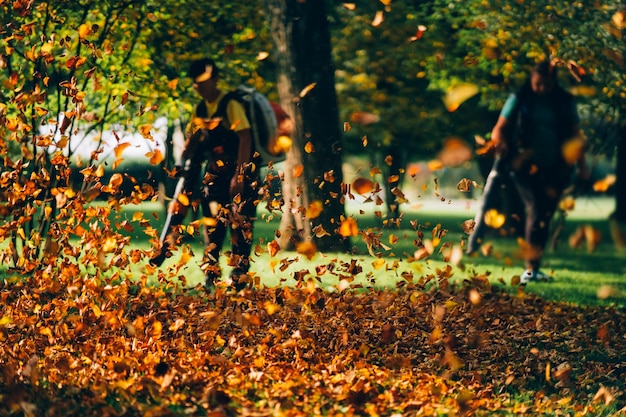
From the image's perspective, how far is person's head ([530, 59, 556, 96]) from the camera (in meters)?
7.24

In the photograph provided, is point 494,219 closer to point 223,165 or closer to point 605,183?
point 605,183

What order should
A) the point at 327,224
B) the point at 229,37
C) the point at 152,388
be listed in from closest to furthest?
the point at 152,388 < the point at 327,224 < the point at 229,37

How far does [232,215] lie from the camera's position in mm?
6273

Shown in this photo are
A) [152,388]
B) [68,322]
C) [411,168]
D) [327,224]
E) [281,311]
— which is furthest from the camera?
[327,224]

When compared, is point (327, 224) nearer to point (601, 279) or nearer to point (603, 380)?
point (601, 279)

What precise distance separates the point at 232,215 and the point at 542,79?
3105 mm

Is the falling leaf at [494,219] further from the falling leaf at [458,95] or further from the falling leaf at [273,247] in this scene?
the falling leaf at [273,247]

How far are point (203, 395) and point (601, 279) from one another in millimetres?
7011

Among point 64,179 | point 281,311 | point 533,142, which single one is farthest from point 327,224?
point 64,179

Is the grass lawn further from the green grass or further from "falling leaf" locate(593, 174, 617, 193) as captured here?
"falling leaf" locate(593, 174, 617, 193)

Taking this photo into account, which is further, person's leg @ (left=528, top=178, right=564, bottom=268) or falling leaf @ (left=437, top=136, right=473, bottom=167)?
person's leg @ (left=528, top=178, right=564, bottom=268)

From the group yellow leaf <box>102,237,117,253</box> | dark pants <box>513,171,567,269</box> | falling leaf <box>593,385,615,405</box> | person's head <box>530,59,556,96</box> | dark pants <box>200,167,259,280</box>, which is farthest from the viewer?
dark pants <box>513,171,567,269</box>

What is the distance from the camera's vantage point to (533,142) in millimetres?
7480

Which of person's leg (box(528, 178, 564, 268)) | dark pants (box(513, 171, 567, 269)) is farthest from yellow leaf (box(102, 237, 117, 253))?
person's leg (box(528, 178, 564, 268))
